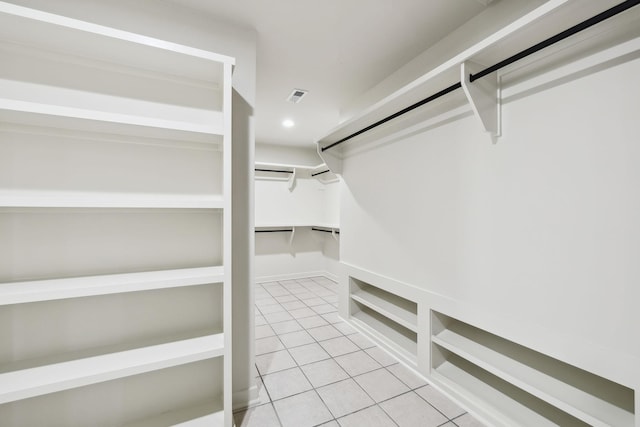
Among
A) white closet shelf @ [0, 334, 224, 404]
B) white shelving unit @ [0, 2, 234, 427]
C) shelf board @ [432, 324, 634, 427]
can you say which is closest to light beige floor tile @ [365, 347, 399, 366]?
shelf board @ [432, 324, 634, 427]

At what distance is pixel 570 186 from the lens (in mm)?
1249

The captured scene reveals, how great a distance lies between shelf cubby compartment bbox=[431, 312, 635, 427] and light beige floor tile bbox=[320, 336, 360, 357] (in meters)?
0.77

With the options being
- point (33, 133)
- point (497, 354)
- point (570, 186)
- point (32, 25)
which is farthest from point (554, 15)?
point (33, 133)

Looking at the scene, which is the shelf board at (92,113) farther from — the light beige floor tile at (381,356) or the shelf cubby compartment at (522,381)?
the light beige floor tile at (381,356)

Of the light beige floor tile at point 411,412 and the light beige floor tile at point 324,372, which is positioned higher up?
the light beige floor tile at point 411,412

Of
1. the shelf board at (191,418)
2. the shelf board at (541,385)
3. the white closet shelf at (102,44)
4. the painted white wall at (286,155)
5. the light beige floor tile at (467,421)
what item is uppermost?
the painted white wall at (286,155)

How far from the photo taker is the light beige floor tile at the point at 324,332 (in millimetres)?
2701

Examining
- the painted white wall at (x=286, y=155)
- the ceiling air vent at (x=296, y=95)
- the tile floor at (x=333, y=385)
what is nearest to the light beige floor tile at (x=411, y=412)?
the tile floor at (x=333, y=385)

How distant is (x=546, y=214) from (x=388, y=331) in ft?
5.89

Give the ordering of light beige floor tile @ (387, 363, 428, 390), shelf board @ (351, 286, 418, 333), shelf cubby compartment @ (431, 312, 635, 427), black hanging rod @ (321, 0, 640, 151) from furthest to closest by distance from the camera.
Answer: shelf board @ (351, 286, 418, 333), light beige floor tile @ (387, 363, 428, 390), shelf cubby compartment @ (431, 312, 635, 427), black hanging rod @ (321, 0, 640, 151)

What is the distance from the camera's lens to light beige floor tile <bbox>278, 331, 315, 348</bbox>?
255 centimetres

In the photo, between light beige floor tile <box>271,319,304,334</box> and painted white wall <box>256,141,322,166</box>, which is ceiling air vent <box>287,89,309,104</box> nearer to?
painted white wall <box>256,141,322,166</box>

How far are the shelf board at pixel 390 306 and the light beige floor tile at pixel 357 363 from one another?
0.39 m

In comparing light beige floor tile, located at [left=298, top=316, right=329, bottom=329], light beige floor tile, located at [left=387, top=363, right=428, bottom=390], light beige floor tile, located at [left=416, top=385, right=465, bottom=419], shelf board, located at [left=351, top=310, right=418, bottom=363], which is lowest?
light beige floor tile, located at [left=298, top=316, right=329, bottom=329]
